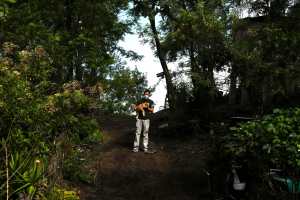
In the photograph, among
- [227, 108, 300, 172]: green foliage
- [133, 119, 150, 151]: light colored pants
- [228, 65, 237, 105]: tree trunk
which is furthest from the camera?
[133, 119, 150, 151]: light colored pants

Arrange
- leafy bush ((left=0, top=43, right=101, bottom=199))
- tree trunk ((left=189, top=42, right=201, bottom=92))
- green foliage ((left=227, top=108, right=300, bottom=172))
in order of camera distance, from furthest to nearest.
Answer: tree trunk ((left=189, top=42, right=201, bottom=92))
green foliage ((left=227, top=108, right=300, bottom=172))
leafy bush ((left=0, top=43, right=101, bottom=199))

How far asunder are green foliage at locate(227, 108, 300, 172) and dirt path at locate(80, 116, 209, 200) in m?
2.21

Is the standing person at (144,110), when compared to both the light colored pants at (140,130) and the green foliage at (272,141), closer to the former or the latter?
the light colored pants at (140,130)

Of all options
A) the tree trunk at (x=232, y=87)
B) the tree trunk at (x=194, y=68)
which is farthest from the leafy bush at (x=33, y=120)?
the tree trunk at (x=194, y=68)

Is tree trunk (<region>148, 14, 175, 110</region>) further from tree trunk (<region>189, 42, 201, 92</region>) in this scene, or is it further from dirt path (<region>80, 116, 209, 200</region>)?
dirt path (<region>80, 116, 209, 200</region>)

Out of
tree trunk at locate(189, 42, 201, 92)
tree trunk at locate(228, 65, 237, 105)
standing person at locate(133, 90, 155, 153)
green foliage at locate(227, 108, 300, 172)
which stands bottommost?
green foliage at locate(227, 108, 300, 172)

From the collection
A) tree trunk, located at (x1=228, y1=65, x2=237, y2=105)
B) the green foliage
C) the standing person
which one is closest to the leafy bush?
the green foliage

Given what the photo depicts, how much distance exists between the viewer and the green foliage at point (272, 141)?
991 cm

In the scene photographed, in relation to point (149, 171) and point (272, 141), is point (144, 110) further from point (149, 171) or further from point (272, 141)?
point (272, 141)

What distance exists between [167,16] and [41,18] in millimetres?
15047

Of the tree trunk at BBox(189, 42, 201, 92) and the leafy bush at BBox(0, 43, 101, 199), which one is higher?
the tree trunk at BBox(189, 42, 201, 92)

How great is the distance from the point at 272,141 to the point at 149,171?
544cm

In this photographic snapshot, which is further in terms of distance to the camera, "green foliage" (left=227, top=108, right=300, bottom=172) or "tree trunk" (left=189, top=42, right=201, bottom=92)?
"tree trunk" (left=189, top=42, right=201, bottom=92)

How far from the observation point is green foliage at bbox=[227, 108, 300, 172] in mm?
9906
